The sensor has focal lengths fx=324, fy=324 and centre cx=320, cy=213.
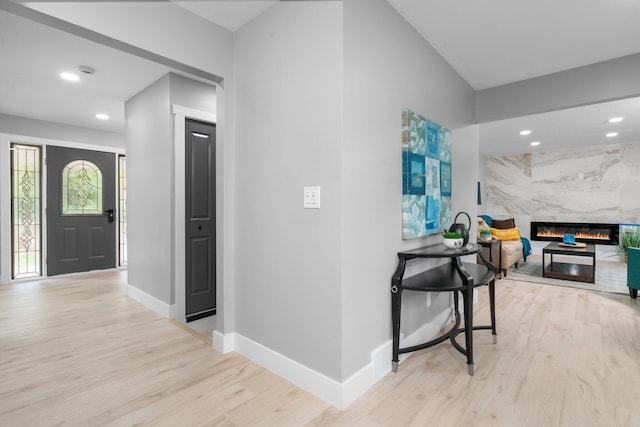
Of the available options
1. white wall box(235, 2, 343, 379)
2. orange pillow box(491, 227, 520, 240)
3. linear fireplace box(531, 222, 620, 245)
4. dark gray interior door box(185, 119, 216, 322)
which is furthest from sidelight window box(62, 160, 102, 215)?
linear fireplace box(531, 222, 620, 245)

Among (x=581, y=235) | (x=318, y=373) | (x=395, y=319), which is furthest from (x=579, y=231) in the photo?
(x=318, y=373)

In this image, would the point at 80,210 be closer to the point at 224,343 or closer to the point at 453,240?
the point at 224,343

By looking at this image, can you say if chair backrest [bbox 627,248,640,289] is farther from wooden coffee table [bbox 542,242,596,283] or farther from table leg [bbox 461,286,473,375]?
table leg [bbox 461,286,473,375]

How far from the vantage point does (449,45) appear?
104 inches

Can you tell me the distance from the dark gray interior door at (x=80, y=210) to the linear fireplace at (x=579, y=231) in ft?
29.7

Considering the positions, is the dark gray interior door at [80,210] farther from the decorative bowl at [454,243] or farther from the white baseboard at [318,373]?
the decorative bowl at [454,243]

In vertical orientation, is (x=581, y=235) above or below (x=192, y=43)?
below

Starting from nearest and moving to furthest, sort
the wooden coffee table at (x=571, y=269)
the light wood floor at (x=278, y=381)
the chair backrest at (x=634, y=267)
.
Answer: the light wood floor at (x=278, y=381) < the chair backrest at (x=634, y=267) < the wooden coffee table at (x=571, y=269)

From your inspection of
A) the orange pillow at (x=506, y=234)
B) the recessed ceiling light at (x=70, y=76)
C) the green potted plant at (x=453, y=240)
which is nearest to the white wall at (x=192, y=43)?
the green potted plant at (x=453, y=240)

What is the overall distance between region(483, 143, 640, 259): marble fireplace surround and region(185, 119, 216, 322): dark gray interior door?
7.28 m

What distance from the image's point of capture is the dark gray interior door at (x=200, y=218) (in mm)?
3236

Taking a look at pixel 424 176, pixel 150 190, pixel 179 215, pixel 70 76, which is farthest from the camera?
pixel 150 190

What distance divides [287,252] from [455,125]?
216 centimetres

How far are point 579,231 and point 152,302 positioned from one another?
8.53 m
